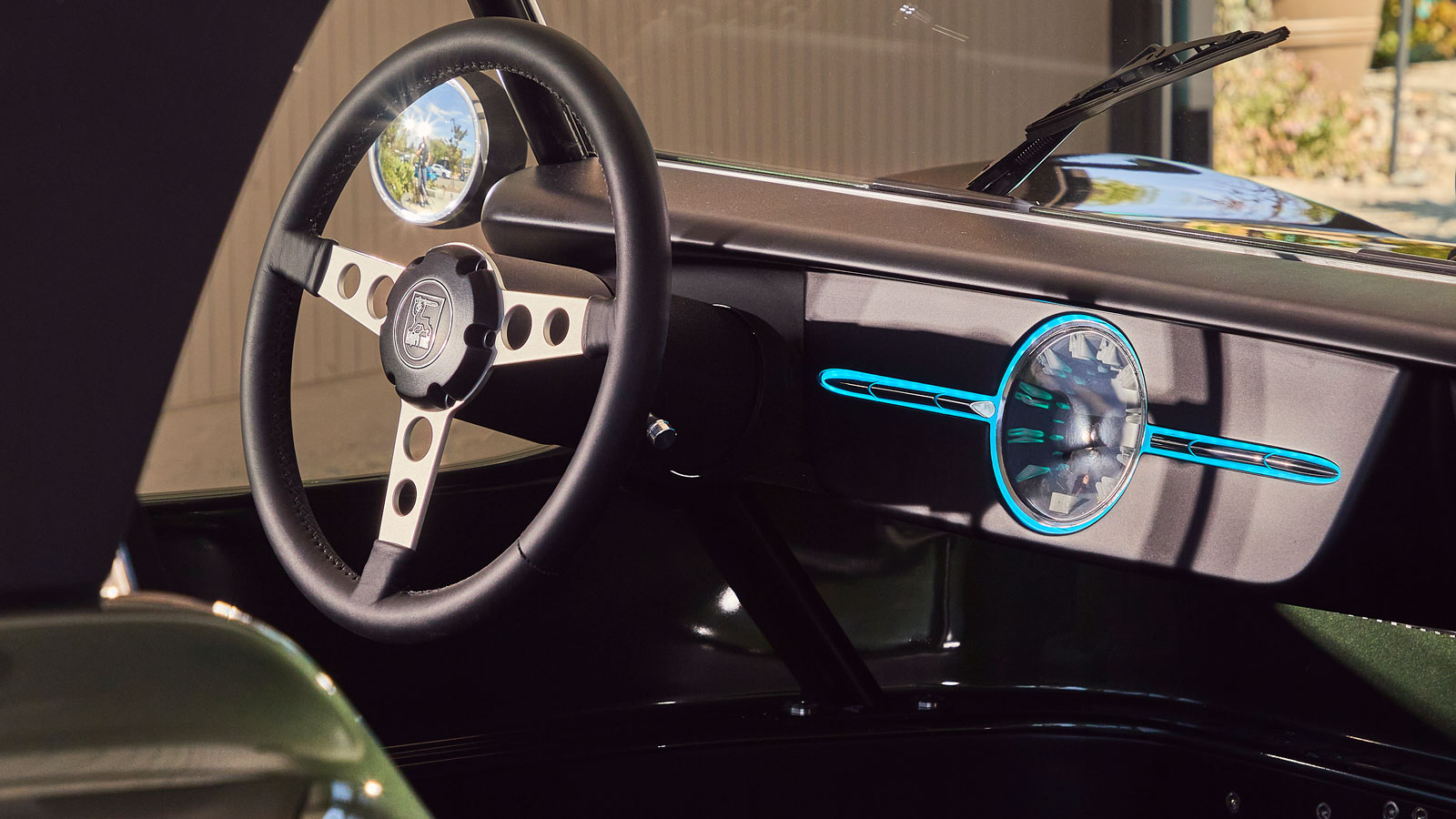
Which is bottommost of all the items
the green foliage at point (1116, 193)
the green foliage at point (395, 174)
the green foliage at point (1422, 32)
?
the green foliage at point (1116, 193)

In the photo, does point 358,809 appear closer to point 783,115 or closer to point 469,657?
point 783,115

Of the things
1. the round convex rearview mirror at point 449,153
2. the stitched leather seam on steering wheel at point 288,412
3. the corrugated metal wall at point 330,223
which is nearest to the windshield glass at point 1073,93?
the round convex rearview mirror at point 449,153

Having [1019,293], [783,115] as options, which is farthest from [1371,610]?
[783,115]

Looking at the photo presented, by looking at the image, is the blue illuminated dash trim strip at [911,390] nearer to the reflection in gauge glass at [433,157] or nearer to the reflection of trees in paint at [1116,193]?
the reflection of trees in paint at [1116,193]

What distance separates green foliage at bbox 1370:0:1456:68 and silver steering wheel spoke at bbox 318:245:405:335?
3.01 ft

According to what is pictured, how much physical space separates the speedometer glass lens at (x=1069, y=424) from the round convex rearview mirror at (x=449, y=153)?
2.44 ft

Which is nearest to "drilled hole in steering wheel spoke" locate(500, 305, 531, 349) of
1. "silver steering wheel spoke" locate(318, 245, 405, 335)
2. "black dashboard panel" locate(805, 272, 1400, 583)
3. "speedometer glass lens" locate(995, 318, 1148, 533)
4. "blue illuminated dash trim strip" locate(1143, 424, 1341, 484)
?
"silver steering wheel spoke" locate(318, 245, 405, 335)

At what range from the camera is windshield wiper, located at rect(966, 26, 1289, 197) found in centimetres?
121

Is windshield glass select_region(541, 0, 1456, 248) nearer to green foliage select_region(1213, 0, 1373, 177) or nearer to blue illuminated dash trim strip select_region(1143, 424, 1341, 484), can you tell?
green foliage select_region(1213, 0, 1373, 177)

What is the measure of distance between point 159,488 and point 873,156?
1.07 meters

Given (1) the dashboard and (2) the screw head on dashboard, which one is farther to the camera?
(2) the screw head on dashboard

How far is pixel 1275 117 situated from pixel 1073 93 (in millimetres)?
222

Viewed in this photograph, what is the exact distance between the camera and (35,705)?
677 mm

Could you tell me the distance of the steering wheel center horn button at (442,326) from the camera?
3.64 feet
